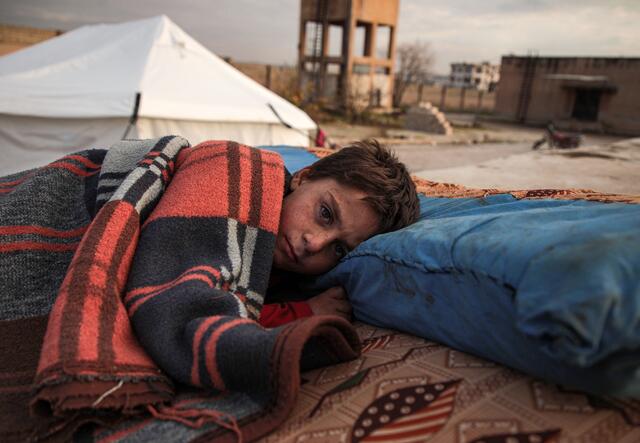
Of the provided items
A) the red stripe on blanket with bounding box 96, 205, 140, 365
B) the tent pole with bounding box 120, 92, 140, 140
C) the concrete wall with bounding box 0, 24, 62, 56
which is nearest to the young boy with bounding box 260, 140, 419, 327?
the red stripe on blanket with bounding box 96, 205, 140, 365

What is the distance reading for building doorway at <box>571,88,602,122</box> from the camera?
1809 cm

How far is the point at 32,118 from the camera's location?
4.25 metres

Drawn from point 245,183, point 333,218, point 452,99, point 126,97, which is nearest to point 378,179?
point 333,218

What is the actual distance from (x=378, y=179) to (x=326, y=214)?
0.67ft

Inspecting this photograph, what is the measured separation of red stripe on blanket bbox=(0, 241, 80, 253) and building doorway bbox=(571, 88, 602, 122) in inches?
808

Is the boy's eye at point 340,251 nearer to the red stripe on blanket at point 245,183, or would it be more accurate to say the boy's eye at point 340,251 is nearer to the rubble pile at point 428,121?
the red stripe on blanket at point 245,183

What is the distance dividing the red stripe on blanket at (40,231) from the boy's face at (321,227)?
50 cm

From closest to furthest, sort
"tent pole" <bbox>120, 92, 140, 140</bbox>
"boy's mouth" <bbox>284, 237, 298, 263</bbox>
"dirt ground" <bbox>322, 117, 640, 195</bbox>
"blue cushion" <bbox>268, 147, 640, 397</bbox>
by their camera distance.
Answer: "blue cushion" <bbox>268, 147, 640, 397</bbox>, "boy's mouth" <bbox>284, 237, 298, 263</bbox>, "dirt ground" <bbox>322, 117, 640, 195</bbox>, "tent pole" <bbox>120, 92, 140, 140</bbox>

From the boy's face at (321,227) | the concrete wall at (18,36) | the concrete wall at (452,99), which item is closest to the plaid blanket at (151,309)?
the boy's face at (321,227)

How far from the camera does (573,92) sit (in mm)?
18750

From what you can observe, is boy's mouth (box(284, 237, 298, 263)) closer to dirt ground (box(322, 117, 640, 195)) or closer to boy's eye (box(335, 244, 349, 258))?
boy's eye (box(335, 244, 349, 258))

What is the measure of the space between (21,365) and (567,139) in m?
10.7

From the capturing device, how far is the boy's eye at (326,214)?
1.33 m

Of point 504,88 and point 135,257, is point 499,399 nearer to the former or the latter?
point 135,257
